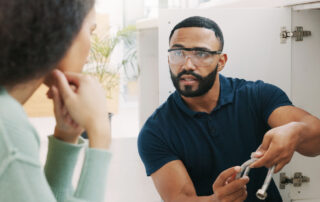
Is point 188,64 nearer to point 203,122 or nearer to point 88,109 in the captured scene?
point 203,122

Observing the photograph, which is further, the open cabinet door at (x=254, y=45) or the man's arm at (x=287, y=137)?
the open cabinet door at (x=254, y=45)

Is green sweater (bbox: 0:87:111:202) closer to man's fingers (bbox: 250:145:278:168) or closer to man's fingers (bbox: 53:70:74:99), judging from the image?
man's fingers (bbox: 53:70:74:99)

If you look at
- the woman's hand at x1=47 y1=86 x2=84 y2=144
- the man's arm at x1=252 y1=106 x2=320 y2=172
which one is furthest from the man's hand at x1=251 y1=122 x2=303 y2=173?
the woman's hand at x1=47 y1=86 x2=84 y2=144

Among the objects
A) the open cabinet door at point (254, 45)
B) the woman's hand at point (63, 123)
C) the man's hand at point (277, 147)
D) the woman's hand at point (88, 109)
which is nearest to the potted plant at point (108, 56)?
A: the open cabinet door at point (254, 45)

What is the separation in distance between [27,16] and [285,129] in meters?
0.97

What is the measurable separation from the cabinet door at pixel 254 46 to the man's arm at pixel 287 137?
320 mm

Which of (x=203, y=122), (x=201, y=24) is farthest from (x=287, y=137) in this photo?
(x=201, y=24)

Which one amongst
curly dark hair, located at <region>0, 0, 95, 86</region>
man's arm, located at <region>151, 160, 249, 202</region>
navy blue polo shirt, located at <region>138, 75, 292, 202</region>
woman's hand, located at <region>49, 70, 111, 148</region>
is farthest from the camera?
navy blue polo shirt, located at <region>138, 75, 292, 202</region>

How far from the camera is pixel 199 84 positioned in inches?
59.7

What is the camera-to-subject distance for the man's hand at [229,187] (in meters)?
1.21

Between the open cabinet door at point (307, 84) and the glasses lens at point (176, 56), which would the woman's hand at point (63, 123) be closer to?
the glasses lens at point (176, 56)

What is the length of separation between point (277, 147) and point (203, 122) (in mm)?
357

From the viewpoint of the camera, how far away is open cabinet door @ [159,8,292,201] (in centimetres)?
167

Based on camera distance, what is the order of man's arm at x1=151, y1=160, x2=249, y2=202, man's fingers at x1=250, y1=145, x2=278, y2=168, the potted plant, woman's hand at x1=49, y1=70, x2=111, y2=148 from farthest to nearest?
the potted plant → man's arm at x1=151, y1=160, x2=249, y2=202 → man's fingers at x1=250, y1=145, x2=278, y2=168 → woman's hand at x1=49, y1=70, x2=111, y2=148
